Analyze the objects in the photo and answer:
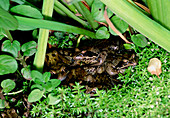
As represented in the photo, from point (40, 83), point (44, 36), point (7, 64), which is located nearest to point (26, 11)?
point (44, 36)

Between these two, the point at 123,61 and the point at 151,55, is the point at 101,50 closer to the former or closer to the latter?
the point at 123,61

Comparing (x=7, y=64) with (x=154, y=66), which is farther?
(x=154, y=66)

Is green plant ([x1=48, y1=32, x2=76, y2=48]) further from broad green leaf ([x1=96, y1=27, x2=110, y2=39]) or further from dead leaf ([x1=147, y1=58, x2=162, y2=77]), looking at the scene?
dead leaf ([x1=147, y1=58, x2=162, y2=77])

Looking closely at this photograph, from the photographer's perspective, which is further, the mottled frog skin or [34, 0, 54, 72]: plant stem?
the mottled frog skin

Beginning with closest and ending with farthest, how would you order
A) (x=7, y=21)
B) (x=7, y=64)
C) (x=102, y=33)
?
(x=7, y=21) < (x=7, y=64) < (x=102, y=33)

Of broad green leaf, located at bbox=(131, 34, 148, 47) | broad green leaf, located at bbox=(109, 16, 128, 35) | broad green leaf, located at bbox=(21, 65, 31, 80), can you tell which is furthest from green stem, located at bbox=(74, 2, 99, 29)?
broad green leaf, located at bbox=(21, 65, 31, 80)

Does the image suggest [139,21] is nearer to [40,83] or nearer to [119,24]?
[119,24]

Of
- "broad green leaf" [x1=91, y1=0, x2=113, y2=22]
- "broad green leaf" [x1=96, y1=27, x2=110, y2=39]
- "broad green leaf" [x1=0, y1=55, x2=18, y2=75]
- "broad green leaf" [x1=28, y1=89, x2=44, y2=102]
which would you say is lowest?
"broad green leaf" [x1=28, y1=89, x2=44, y2=102]
